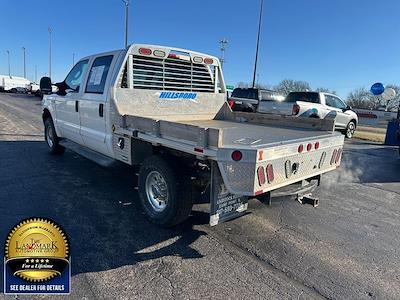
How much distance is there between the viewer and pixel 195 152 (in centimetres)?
329

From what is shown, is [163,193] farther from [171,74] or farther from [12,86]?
[12,86]

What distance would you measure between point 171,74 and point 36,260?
140 inches

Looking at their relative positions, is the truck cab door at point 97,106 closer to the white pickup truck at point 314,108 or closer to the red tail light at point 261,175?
the red tail light at point 261,175

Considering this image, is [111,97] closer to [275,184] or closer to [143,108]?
[143,108]

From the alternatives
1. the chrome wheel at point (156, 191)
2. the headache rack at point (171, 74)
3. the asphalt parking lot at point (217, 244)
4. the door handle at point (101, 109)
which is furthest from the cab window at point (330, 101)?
the chrome wheel at point (156, 191)

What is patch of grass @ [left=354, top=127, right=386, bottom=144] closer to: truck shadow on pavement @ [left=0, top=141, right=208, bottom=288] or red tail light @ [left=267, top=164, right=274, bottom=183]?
truck shadow on pavement @ [left=0, top=141, right=208, bottom=288]

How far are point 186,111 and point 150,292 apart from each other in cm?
346

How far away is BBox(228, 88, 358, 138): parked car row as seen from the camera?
42.5 ft

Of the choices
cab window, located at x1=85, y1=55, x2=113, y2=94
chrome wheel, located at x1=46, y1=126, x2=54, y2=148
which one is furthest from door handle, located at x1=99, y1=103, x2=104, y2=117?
chrome wheel, located at x1=46, y1=126, x2=54, y2=148

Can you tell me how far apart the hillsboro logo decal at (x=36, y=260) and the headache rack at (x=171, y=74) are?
2.64 metres

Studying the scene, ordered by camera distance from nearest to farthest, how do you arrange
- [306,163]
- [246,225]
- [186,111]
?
[306,163] < [246,225] < [186,111]

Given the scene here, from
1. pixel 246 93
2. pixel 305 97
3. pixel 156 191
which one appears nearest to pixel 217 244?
pixel 156 191

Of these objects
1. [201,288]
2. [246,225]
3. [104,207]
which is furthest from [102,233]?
[246,225]

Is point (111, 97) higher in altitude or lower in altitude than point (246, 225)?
higher
